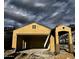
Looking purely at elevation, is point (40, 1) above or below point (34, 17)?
above

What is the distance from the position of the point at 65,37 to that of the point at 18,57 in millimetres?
757

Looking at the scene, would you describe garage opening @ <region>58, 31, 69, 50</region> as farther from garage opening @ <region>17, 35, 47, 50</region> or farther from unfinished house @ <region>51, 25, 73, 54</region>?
garage opening @ <region>17, 35, 47, 50</region>

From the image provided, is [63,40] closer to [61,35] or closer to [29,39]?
[61,35]

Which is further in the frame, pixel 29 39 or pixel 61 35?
pixel 29 39

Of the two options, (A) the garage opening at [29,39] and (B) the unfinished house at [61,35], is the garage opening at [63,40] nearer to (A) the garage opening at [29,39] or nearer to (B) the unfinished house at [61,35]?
(B) the unfinished house at [61,35]

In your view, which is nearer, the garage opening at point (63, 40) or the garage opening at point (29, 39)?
the garage opening at point (63, 40)

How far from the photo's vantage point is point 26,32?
2.41 m

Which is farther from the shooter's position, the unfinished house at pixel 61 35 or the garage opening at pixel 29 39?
the garage opening at pixel 29 39

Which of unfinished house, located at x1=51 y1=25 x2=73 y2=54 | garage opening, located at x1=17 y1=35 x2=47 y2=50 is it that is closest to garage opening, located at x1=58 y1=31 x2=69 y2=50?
unfinished house, located at x1=51 y1=25 x2=73 y2=54

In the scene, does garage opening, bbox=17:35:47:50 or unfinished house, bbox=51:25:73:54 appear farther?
garage opening, bbox=17:35:47:50

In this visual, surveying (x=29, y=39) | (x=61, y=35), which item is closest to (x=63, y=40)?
(x=61, y=35)

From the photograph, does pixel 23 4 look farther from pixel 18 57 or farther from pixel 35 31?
pixel 18 57

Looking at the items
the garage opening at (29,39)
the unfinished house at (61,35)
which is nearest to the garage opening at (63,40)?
the unfinished house at (61,35)
